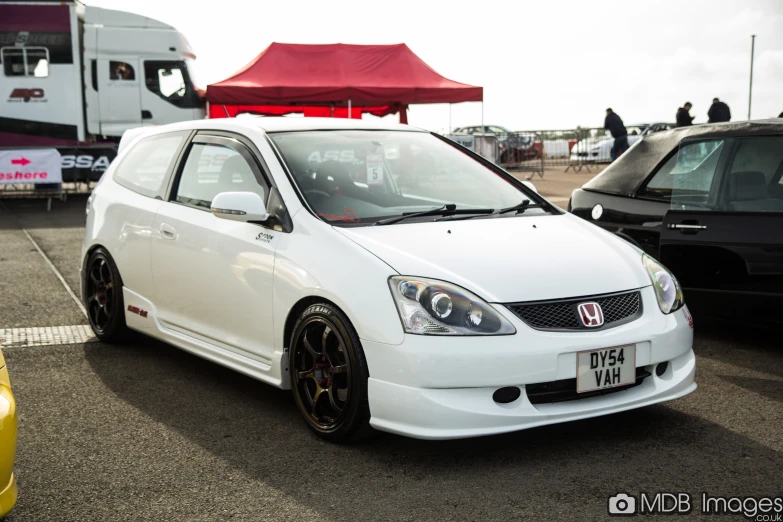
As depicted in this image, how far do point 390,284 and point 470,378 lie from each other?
1.66ft

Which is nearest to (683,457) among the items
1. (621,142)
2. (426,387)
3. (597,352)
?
(597,352)

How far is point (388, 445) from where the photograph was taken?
12.8ft

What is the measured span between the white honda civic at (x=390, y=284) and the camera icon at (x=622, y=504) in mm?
403

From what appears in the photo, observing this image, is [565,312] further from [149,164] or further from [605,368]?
[149,164]

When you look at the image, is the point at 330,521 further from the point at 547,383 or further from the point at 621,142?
the point at 621,142

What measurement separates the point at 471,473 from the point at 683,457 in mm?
915

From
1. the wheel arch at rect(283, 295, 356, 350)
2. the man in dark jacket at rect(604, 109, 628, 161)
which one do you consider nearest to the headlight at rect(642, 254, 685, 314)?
the wheel arch at rect(283, 295, 356, 350)

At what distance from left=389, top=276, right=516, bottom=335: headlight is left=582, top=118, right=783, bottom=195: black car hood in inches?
110

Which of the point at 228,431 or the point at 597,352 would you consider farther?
the point at 228,431

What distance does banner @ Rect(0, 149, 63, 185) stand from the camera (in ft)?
53.8

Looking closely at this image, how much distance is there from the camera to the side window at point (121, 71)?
18844 mm

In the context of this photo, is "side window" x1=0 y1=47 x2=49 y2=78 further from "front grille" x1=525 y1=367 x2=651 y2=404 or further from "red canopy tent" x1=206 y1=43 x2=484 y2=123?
"front grille" x1=525 y1=367 x2=651 y2=404

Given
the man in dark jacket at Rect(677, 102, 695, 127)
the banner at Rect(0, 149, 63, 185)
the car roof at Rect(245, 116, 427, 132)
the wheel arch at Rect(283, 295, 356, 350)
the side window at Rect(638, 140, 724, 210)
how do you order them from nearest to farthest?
the wheel arch at Rect(283, 295, 356, 350), the car roof at Rect(245, 116, 427, 132), the side window at Rect(638, 140, 724, 210), the banner at Rect(0, 149, 63, 185), the man in dark jacket at Rect(677, 102, 695, 127)

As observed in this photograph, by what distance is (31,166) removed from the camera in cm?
1658
